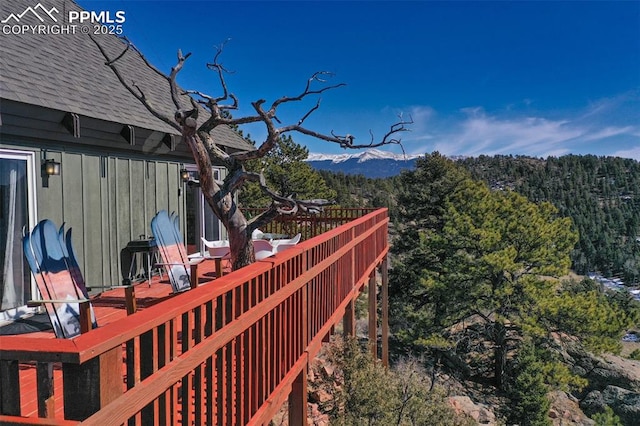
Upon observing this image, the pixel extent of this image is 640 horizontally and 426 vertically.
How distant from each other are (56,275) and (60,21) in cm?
524

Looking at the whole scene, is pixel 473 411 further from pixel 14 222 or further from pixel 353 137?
pixel 14 222

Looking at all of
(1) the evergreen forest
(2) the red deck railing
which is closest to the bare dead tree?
(2) the red deck railing

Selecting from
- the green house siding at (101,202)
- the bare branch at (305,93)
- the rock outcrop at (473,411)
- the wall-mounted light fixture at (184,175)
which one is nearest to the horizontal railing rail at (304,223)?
the wall-mounted light fixture at (184,175)

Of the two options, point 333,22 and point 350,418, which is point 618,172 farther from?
point 350,418

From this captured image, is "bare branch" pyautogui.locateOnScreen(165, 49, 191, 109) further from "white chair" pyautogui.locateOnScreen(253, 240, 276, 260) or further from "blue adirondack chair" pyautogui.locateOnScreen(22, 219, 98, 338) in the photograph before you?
"white chair" pyautogui.locateOnScreen(253, 240, 276, 260)

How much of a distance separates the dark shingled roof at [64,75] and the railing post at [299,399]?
142 inches

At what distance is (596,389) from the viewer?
1750 centimetres

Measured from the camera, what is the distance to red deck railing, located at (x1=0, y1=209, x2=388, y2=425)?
1.28 metres

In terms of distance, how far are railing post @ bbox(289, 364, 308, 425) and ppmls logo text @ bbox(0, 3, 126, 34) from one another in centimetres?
516

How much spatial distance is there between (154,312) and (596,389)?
21.0 meters

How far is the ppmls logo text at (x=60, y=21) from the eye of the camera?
5.45 m

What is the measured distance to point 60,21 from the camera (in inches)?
269

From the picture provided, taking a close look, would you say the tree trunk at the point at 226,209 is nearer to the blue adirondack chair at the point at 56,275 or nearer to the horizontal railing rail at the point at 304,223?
the blue adirondack chair at the point at 56,275

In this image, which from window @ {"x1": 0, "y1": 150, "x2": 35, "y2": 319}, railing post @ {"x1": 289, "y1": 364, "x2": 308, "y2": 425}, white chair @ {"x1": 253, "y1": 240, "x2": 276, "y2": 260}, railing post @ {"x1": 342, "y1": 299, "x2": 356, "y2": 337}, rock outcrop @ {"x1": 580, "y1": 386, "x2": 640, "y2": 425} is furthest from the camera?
rock outcrop @ {"x1": 580, "y1": 386, "x2": 640, "y2": 425}
